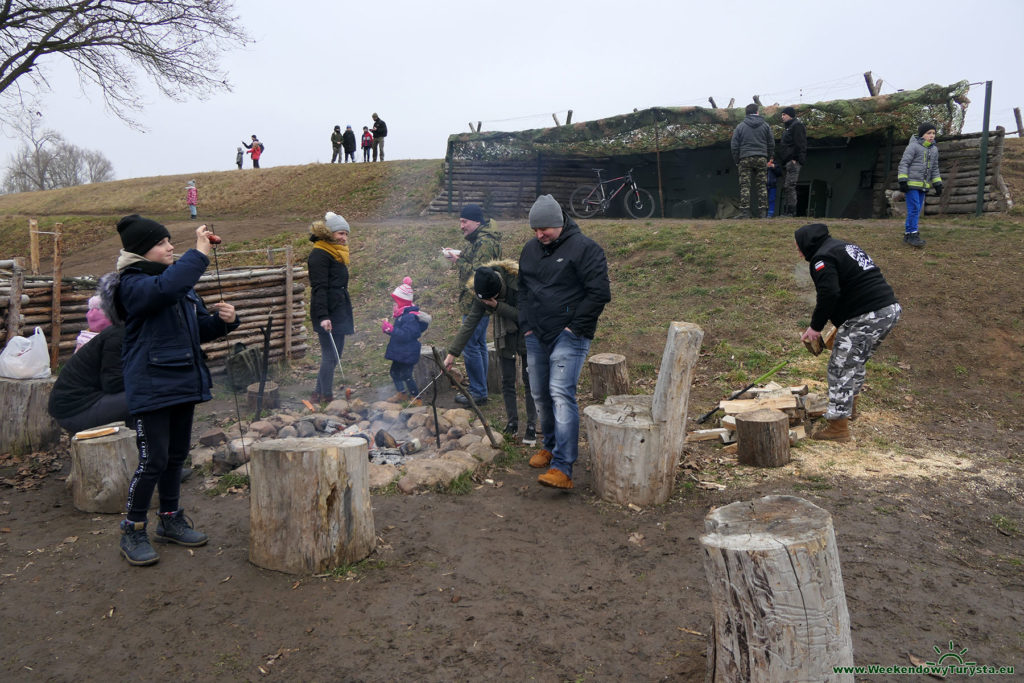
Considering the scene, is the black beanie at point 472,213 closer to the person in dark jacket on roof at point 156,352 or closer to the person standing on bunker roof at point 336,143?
the person in dark jacket on roof at point 156,352

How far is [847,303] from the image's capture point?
5.16m

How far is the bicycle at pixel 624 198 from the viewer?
48.6 feet

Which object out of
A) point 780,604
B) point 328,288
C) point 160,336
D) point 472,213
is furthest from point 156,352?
point 472,213

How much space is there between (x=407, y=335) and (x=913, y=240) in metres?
7.73

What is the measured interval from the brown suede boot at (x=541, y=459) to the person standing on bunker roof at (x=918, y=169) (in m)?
7.52

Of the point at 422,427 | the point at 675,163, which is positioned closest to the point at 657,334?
the point at 422,427

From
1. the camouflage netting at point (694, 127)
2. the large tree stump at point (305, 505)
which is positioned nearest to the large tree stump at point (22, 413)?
the large tree stump at point (305, 505)

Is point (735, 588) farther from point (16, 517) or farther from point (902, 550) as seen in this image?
point (16, 517)

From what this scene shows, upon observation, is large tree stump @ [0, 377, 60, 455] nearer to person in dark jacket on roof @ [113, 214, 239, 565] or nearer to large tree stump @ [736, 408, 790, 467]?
person in dark jacket on roof @ [113, 214, 239, 565]

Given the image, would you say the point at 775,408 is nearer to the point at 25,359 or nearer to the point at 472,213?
the point at 472,213

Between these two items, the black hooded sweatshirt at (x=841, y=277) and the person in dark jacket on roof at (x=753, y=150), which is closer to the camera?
the black hooded sweatshirt at (x=841, y=277)

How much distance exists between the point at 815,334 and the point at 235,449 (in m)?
4.55

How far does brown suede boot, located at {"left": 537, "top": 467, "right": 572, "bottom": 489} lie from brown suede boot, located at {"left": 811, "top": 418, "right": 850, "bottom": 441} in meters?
2.31

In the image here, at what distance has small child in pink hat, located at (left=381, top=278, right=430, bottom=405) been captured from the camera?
668cm
